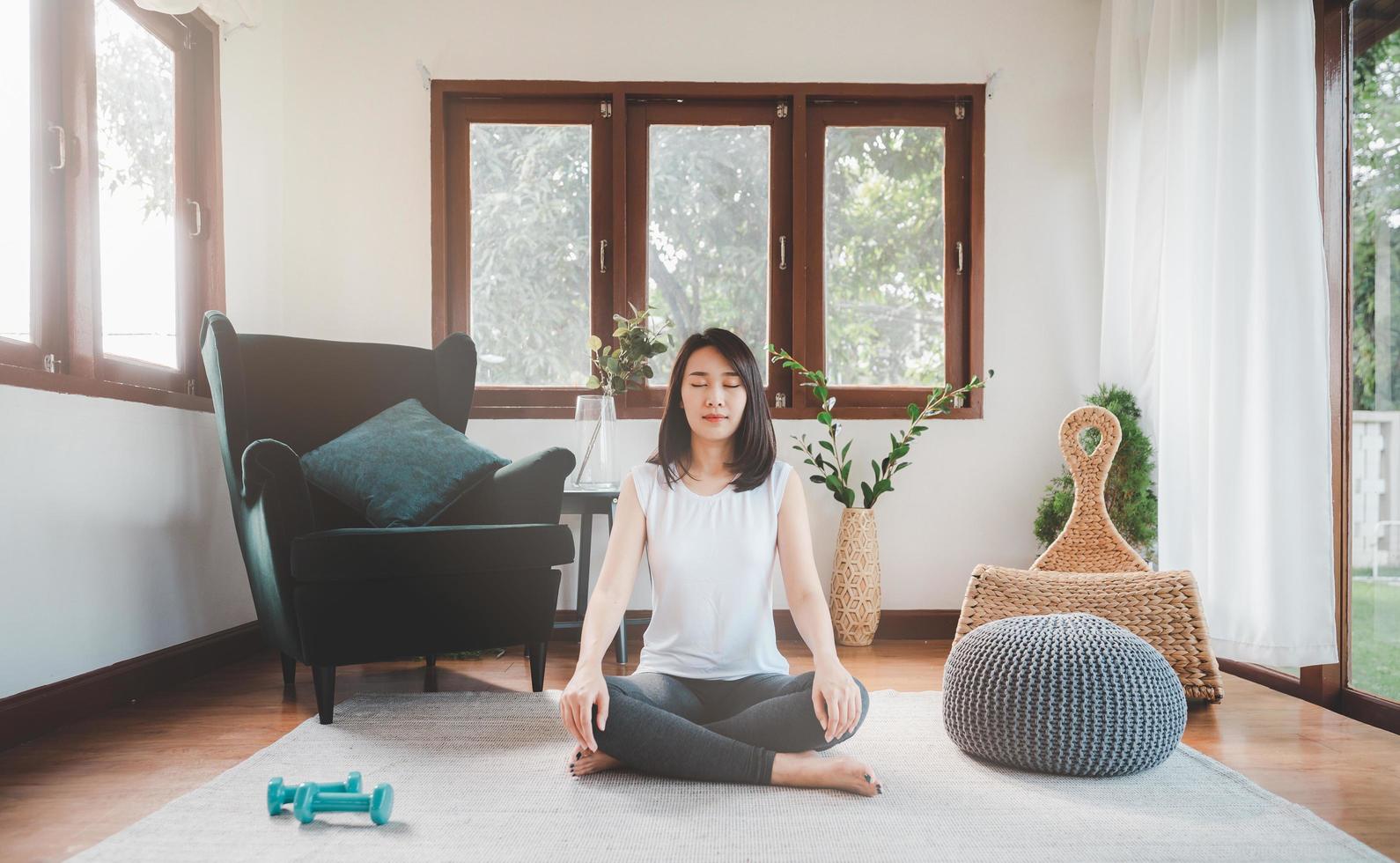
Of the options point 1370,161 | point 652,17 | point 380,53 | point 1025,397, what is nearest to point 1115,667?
point 1370,161

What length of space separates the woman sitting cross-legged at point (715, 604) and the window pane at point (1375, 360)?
138 cm

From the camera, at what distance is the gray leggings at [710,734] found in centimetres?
154

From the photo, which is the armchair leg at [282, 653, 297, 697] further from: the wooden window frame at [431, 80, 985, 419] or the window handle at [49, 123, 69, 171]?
the window handle at [49, 123, 69, 171]

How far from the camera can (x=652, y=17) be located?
328 centimetres

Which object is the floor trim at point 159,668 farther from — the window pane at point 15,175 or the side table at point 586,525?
the window pane at point 15,175

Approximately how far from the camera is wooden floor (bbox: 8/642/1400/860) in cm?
149

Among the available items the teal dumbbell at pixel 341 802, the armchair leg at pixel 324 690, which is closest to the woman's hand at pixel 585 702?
the teal dumbbell at pixel 341 802

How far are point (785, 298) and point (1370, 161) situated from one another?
68.7 inches

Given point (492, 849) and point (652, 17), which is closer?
point (492, 849)

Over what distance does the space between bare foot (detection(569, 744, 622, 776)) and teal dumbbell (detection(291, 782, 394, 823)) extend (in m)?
0.32

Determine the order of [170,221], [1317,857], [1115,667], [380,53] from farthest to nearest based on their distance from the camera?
[380,53]
[170,221]
[1115,667]
[1317,857]

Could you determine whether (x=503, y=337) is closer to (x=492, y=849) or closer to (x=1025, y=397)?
(x=1025, y=397)

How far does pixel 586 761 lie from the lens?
163 centimetres

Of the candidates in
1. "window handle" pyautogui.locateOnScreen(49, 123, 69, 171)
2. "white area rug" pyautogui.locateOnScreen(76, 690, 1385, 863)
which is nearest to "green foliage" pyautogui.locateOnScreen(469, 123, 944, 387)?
"window handle" pyautogui.locateOnScreen(49, 123, 69, 171)
